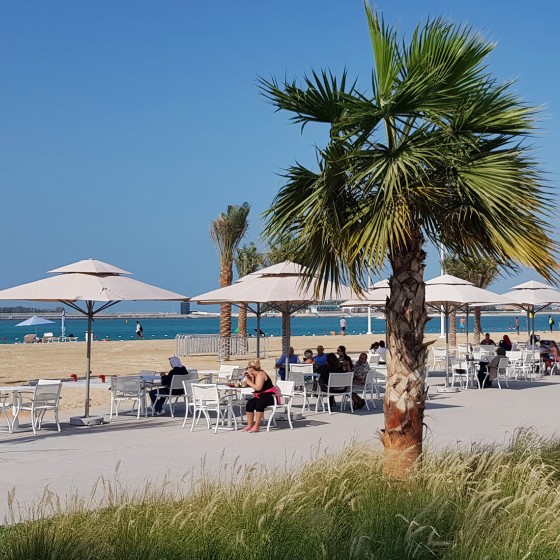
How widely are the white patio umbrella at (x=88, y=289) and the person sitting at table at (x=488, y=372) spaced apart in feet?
30.1

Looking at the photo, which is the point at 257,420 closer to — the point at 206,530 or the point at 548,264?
the point at 548,264

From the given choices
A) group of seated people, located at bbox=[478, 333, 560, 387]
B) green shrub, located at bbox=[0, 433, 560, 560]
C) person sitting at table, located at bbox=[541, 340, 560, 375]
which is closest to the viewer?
green shrub, located at bbox=[0, 433, 560, 560]

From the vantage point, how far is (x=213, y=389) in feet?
45.6

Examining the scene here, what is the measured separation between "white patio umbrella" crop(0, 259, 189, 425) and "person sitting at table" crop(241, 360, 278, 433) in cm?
186

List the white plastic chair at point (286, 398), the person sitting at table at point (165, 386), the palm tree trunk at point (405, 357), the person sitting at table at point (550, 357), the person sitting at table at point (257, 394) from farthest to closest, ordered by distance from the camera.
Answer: the person sitting at table at point (550, 357) < the person sitting at table at point (165, 386) < the white plastic chair at point (286, 398) < the person sitting at table at point (257, 394) < the palm tree trunk at point (405, 357)

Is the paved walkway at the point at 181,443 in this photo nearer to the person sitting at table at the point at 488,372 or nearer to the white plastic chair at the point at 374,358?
the person sitting at table at the point at 488,372

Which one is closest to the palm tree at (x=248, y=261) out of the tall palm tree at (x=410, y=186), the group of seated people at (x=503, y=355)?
the group of seated people at (x=503, y=355)

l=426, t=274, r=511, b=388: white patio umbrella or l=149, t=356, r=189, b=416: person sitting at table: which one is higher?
l=426, t=274, r=511, b=388: white patio umbrella

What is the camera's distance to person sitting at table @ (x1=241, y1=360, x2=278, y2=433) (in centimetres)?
1395

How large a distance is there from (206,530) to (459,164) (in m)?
4.30

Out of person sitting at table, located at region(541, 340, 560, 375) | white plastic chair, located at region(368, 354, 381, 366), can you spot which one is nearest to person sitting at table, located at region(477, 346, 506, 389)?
white plastic chair, located at region(368, 354, 381, 366)

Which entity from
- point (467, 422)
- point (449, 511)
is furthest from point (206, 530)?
point (467, 422)

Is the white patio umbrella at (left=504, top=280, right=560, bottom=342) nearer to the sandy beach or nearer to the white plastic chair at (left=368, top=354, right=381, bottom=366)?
the white plastic chair at (left=368, top=354, right=381, bottom=366)

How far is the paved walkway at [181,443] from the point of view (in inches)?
380
